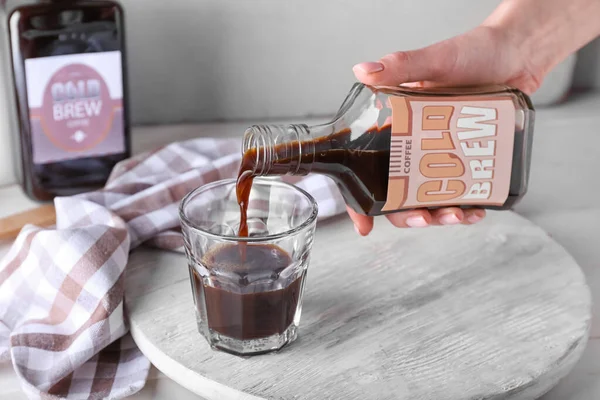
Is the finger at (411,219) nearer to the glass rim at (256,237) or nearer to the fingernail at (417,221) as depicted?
the fingernail at (417,221)

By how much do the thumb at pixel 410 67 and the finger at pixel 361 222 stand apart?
0.18m

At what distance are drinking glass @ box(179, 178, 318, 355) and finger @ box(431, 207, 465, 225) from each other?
7.4 inches

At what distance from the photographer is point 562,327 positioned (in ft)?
2.83

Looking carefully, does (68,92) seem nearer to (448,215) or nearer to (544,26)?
(448,215)

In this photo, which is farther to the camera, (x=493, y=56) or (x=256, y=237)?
(x=493, y=56)

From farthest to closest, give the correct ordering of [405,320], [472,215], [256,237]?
[472,215] → [405,320] → [256,237]

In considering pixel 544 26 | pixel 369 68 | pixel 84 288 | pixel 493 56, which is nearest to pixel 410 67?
pixel 369 68

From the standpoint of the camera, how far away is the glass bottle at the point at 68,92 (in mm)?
1096

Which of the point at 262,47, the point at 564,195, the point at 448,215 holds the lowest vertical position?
the point at 564,195

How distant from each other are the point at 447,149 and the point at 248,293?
0.26 metres

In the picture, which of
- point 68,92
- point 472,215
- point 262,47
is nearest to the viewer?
point 472,215

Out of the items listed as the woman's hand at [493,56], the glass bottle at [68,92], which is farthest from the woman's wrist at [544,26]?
the glass bottle at [68,92]

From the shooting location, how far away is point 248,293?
0.79m

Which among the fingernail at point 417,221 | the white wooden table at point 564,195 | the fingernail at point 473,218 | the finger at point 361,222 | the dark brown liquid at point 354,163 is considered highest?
the dark brown liquid at point 354,163
